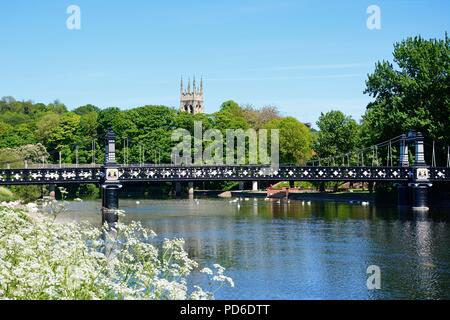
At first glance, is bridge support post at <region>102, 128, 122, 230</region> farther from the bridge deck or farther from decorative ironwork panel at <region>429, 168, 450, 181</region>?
decorative ironwork panel at <region>429, 168, 450, 181</region>

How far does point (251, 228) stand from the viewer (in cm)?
5388

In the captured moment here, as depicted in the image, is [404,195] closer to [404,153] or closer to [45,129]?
[404,153]

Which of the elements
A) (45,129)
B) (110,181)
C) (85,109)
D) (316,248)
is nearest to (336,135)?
(110,181)

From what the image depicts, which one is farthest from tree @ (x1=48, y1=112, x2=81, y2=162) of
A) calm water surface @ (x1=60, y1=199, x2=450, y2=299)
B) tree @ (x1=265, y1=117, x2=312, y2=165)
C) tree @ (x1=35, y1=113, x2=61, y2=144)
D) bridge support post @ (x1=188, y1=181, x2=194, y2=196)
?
calm water surface @ (x1=60, y1=199, x2=450, y2=299)

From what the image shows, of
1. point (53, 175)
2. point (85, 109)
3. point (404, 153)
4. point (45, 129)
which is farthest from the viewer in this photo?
point (85, 109)

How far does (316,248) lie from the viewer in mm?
41844

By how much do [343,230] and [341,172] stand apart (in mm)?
21760

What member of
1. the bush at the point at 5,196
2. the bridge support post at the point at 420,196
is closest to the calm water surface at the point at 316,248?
the bridge support post at the point at 420,196

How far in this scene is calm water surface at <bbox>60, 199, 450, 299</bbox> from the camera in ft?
97.6

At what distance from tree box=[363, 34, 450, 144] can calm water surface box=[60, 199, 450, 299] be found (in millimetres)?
8877

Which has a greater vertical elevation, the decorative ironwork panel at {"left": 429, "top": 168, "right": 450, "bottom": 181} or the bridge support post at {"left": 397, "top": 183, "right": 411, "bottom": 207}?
the decorative ironwork panel at {"left": 429, "top": 168, "right": 450, "bottom": 181}

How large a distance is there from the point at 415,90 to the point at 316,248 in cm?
3593

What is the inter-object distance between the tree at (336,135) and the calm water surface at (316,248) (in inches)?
1205

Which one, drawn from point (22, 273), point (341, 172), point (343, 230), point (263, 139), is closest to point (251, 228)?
point (343, 230)
